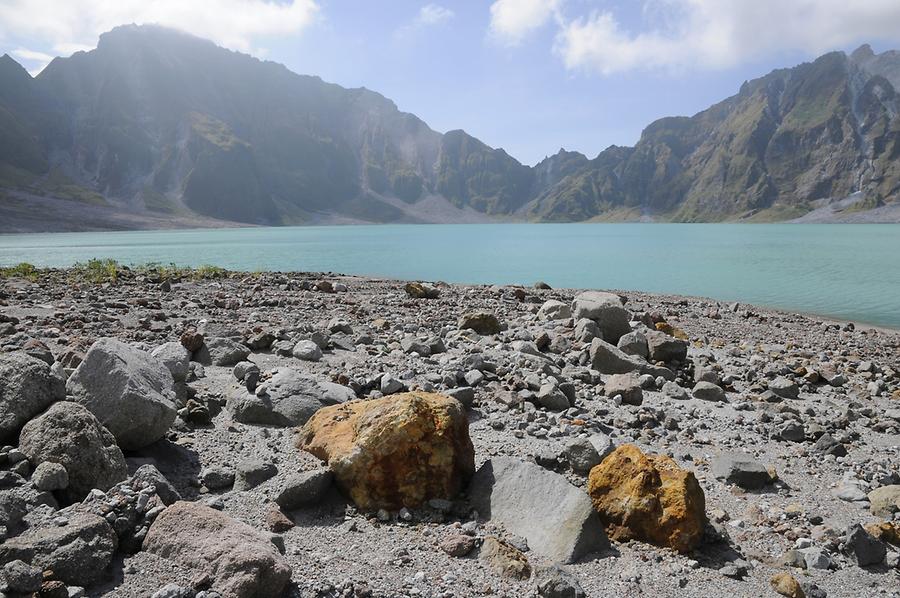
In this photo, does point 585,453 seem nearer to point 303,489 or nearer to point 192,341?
point 303,489

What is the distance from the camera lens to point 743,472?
24.4 feet

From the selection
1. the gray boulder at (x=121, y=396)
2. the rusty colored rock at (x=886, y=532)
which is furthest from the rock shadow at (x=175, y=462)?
the rusty colored rock at (x=886, y=532)

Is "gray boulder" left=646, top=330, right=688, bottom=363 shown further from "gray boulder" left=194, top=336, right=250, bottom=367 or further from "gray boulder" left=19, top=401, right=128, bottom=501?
"gray boulder" left=19, top=401, right=128, bottom=501

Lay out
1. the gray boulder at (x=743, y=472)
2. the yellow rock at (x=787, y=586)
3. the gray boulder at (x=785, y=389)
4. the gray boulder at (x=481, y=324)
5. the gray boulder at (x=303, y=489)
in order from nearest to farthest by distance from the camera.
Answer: the yellow rock at (x=787, y=586) → the gray boulder at (x=303, y=489) → the gray boulder at (x=743, y=472) → the gray boulder at (x=785, y=389) → the gray boulder at (x=481, y=324)

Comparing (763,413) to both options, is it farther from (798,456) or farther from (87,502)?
(87,502)

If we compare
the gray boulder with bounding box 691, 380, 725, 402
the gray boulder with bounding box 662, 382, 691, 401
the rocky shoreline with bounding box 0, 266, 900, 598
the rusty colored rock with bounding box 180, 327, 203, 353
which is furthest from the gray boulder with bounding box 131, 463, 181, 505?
the gray boulder with bounding box 691, 380, 725, 402

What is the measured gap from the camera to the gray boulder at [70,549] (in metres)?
4.50

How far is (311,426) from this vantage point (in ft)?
24.9

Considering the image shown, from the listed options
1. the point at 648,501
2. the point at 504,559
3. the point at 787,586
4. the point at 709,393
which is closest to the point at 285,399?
the point at 504,559

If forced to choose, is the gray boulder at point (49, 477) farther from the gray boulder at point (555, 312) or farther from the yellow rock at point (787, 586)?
the gray boulder at point (555, 312)

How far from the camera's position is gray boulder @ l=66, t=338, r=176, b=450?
660 centimetres

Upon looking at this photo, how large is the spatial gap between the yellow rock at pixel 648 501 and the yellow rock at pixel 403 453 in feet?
5.01

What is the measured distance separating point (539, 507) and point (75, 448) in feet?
14.9

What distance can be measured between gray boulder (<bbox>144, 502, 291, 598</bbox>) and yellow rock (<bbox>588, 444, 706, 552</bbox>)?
327 cm
